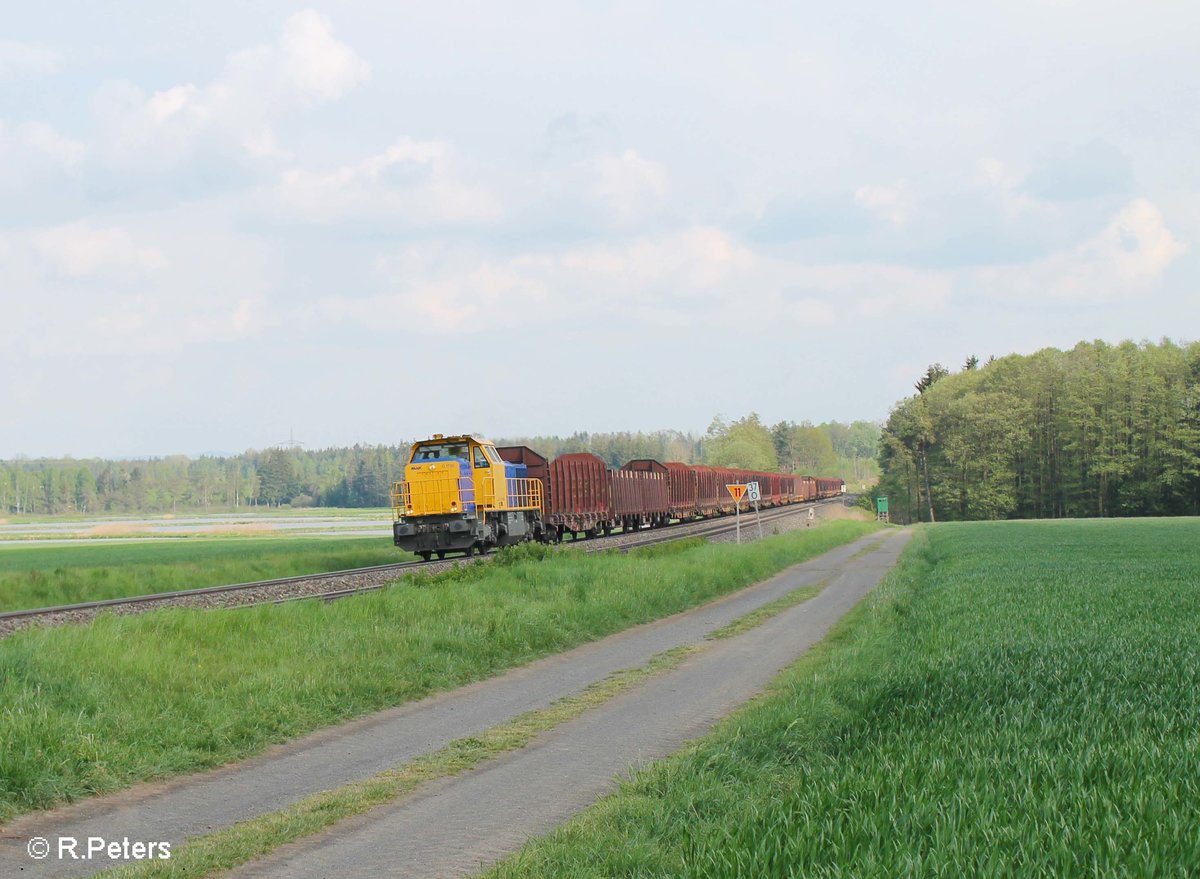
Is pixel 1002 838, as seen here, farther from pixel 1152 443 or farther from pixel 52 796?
pixel 1152 443

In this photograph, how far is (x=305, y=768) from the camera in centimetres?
927

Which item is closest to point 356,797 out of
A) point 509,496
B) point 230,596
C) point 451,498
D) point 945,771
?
point 945,771

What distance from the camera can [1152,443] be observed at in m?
96.2

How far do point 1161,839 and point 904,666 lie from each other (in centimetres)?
654

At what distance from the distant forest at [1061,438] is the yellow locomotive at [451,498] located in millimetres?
79161

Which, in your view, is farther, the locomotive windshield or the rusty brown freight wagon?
the rusty brown freight wagon

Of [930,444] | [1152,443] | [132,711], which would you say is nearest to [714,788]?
[132,711]

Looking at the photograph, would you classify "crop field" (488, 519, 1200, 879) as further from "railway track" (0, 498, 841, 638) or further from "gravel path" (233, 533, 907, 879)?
"railway track" (0, 498, 841, 638)

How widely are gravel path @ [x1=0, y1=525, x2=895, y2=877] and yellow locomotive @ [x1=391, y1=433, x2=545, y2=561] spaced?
670 inches

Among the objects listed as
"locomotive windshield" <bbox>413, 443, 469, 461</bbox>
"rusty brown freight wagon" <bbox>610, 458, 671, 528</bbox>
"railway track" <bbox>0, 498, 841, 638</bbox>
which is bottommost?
"railway track" <bbox>0, 498, 841, 638</bbox>

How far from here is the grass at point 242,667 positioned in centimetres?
880

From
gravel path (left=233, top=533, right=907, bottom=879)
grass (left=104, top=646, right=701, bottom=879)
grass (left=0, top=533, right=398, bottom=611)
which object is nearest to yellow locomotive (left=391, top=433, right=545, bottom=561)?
grass (left=0, top=533, right=398, bottom=611)

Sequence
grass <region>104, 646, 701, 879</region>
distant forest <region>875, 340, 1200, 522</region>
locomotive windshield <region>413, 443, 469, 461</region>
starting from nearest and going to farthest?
grass <region>104, 646, 701, 879</region> < locomotive windshield <region>413, 443, 469, 461</region> < distant forest <region>875, 340, 1200, 522</region>

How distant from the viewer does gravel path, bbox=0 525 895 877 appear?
750 centimetres
